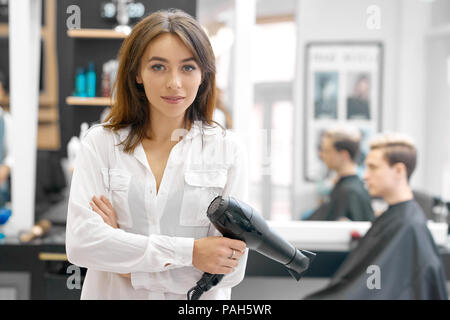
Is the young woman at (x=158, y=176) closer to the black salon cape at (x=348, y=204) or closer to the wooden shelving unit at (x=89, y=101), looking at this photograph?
the wooden shelving unit at (x=89, y=101)

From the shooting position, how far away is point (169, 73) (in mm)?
1072

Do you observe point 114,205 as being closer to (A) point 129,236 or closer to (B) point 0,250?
(A) point 129,236

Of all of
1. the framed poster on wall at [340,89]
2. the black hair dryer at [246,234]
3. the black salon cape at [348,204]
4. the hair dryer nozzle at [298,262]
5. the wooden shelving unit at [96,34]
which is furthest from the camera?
the framed poster on wall at [340,89]

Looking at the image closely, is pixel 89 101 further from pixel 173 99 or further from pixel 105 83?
pixel 173 99

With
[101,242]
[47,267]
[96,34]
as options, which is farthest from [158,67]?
[96,34]

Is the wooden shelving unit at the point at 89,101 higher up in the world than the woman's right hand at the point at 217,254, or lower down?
higher up

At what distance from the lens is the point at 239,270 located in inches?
44.6

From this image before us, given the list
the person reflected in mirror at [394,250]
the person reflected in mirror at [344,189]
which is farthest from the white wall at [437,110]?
the person reflected in mirror at [394,250]

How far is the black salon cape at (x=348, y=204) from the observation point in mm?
2529

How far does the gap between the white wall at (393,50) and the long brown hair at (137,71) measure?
244cm

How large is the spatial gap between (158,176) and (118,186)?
0.30 feet

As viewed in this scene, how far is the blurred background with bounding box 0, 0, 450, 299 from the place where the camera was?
6.48ft

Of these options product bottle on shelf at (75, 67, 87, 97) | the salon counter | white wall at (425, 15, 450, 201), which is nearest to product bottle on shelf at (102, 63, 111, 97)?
product bottle on shelf at (75, 67, 87, 97)

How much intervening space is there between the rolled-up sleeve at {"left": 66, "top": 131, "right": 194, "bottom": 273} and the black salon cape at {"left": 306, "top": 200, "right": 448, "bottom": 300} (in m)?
1.01
